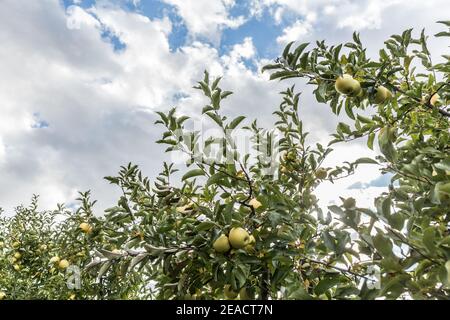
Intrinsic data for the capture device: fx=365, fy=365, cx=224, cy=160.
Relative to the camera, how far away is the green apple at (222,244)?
2.06 m

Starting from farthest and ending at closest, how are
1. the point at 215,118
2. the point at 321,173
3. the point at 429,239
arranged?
the point at 321,173, the point at 215,118, the point at 429,239

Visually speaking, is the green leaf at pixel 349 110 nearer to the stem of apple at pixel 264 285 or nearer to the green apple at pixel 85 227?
the stem of apple at pixel 264 285

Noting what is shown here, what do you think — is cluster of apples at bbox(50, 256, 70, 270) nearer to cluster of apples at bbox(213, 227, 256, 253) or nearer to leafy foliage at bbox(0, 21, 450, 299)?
leafy foliage at bbox(0, 21, 450, 299)

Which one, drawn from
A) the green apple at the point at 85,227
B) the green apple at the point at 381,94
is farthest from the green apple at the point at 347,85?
the green apple at the point at 85,227

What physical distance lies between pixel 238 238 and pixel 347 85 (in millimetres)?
1277

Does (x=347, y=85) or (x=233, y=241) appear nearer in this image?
(x=233, y=241)

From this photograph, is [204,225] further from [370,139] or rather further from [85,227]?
[85,227]

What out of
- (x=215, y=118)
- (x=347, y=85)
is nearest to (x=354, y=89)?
(x=347, y=85)

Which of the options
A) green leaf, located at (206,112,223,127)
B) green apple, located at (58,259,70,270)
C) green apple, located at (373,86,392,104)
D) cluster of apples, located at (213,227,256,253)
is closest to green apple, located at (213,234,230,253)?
cluster of apples, located at (213,227,256,253)

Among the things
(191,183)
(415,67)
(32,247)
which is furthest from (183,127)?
(32,247)

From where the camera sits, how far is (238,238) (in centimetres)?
205

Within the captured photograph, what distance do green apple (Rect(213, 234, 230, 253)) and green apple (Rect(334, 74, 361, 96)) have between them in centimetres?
128

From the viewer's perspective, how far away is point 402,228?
1565 millimetres

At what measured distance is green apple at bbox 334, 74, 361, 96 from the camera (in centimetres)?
246
